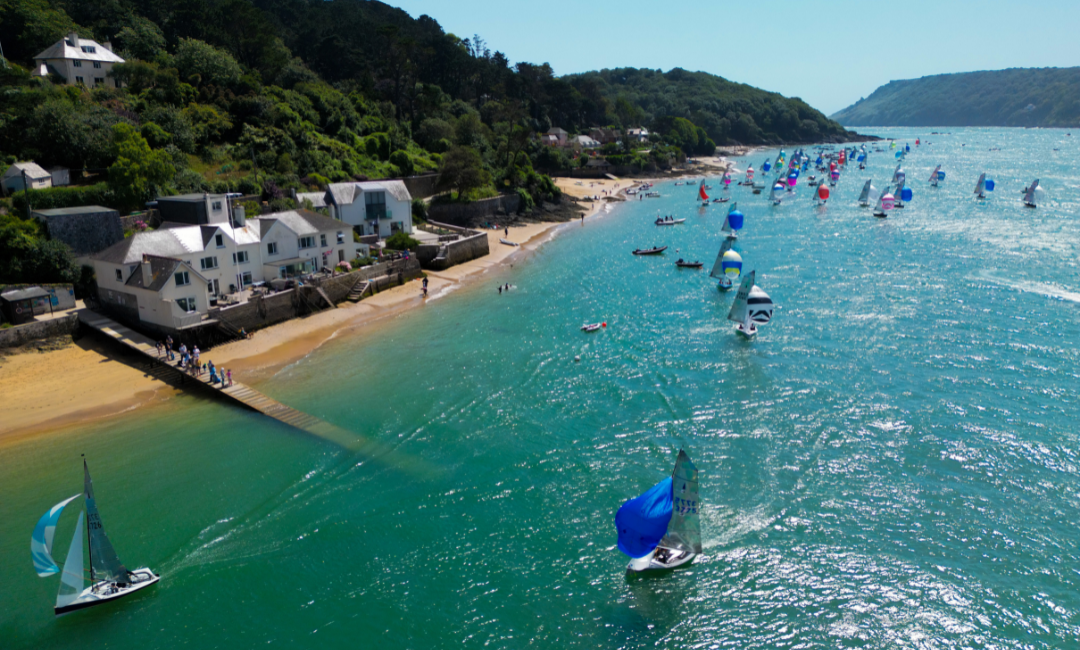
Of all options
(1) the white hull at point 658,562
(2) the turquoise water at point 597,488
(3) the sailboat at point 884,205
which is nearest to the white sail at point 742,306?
(2) the turquoise water at point 597,488

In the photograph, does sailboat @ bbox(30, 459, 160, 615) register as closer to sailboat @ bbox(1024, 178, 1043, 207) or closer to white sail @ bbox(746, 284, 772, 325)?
white sail @ bbox(746, 284, 772, 325)

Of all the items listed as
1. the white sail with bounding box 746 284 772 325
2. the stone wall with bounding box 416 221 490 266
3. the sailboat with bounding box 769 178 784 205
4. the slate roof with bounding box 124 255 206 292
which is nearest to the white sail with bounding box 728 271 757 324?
the white sail with bounding box 746 284 772 325

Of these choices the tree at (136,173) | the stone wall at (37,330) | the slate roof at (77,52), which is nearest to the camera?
the stone wall at (37,330)

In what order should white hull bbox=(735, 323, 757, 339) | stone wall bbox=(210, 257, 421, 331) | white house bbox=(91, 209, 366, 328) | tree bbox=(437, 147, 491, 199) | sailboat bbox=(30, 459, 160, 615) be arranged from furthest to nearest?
1. tree bbox=(437, 147, 491, 199)
2. white hull bbox=(735, 323, 757, 339)
3. stone wall bbox=(210, 257, 421, 331)
4. white house bbox=(91, 209, 366, 328)
5. sailboat bbox=(30, 459, 160, 615)

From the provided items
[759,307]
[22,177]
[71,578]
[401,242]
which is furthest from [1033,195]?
[22,177]

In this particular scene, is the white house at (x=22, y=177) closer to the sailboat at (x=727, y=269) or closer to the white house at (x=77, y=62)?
the white house at (x=77, y=62)
